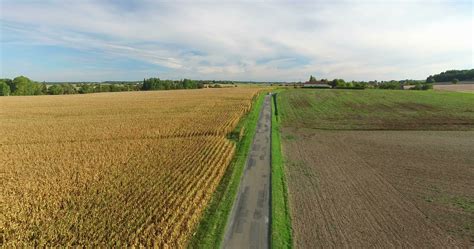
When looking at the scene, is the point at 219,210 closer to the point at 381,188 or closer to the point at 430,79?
the point at 381,188

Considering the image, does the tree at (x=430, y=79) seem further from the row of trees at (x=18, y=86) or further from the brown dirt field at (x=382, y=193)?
the row of trees at (x=18, y=86)

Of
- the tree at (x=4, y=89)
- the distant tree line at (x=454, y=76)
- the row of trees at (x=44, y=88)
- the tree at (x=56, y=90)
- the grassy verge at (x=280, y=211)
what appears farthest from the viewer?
the distant tree line at (x=454, y=76)

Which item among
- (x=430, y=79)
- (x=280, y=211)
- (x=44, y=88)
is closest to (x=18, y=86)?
(x=44, y=88)

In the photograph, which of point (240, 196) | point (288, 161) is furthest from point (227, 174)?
point (288, 161)

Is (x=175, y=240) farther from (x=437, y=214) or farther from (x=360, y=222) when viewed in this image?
(x=437, y=214)

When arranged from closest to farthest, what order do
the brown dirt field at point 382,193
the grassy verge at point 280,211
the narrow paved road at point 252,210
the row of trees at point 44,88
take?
the grassy verge at point 280,211 → the narrow paved road at point 252,210 → the brown dirt field at point 382,193 → the row of trees at point 44,88

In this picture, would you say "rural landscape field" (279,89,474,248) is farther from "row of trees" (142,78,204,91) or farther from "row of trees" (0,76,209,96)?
"row of trees" (142,78,204,91)

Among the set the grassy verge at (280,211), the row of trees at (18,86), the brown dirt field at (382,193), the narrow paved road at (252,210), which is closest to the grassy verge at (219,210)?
the narrow paved road at (252,210)
